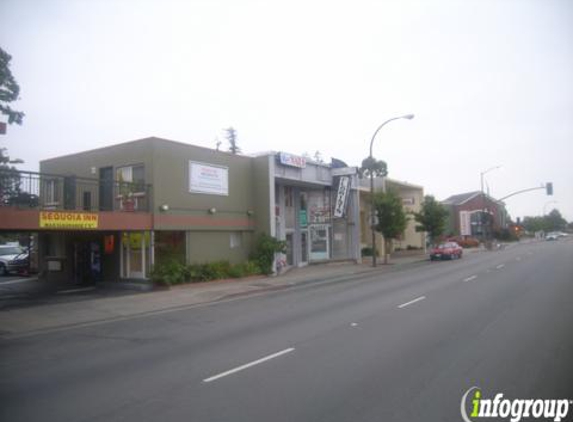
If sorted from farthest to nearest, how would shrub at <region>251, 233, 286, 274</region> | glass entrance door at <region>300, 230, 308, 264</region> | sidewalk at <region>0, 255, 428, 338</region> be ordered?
glass entrance door at <region>300, 230, 308, 264</region>, shrub at <region>251, 233, 286, 274</region>, sidewalk at <region>0, 255, 428, 338</region>

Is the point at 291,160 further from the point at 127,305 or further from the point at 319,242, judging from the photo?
the point at 127,305

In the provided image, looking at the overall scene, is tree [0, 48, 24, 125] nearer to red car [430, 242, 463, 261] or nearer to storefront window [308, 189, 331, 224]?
storefront window [308, 189, 331, 224]

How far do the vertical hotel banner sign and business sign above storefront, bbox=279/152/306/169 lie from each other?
3.92 metres

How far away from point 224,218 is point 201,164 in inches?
117

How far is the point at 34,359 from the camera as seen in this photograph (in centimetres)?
844

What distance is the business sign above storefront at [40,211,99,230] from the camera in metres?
15.5

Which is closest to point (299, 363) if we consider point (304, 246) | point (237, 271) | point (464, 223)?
point (237, 271)

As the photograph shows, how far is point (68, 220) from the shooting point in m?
16.1

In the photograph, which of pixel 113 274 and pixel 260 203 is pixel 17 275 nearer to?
pixel 113 274

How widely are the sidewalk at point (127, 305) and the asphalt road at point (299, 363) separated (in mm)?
1161

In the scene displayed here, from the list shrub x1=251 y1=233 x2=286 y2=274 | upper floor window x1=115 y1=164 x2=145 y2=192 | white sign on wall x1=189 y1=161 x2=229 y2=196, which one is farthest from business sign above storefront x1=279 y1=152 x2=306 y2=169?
upper floor window x1=115 y1=164 x2=145 y2=192

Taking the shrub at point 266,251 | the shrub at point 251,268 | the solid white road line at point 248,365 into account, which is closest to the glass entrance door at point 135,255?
the shrub at point 251,268

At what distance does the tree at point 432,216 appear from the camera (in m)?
39.4

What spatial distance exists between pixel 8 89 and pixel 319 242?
20283 millimetres
